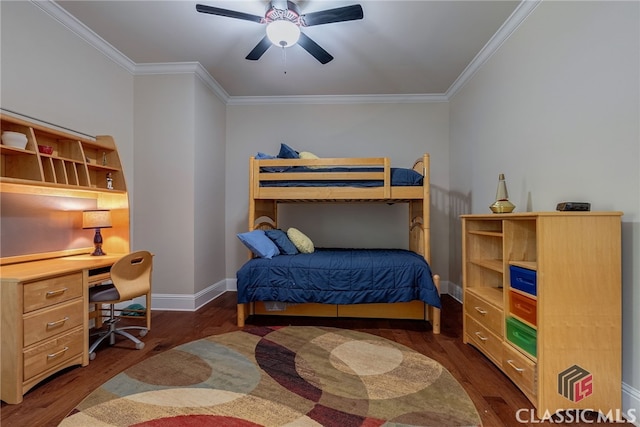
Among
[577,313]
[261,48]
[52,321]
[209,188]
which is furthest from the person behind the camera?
[209,188]

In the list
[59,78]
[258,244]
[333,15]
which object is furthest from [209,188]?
[333,15]

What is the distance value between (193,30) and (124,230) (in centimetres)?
193

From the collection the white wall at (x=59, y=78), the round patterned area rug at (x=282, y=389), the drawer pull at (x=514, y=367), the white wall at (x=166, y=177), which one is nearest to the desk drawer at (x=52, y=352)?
the round patterned area rug at (x=282, y=389)

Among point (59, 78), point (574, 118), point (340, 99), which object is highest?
point (340, 99)

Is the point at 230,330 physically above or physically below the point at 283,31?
below

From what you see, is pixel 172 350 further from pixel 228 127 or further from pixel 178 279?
pixel 228 127

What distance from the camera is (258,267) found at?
2801 mm

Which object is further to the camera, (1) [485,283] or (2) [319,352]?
(1) [485,283]

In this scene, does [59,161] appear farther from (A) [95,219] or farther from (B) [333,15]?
(B) [333,15]

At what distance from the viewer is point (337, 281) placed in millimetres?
2730

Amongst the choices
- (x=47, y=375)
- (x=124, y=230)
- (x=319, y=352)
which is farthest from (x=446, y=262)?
(x=47, y=375)

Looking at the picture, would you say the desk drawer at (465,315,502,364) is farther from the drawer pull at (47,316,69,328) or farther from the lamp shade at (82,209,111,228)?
the lamp shade at (82,209,111,228)

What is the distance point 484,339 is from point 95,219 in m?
3.28

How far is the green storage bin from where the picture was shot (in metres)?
1.66
